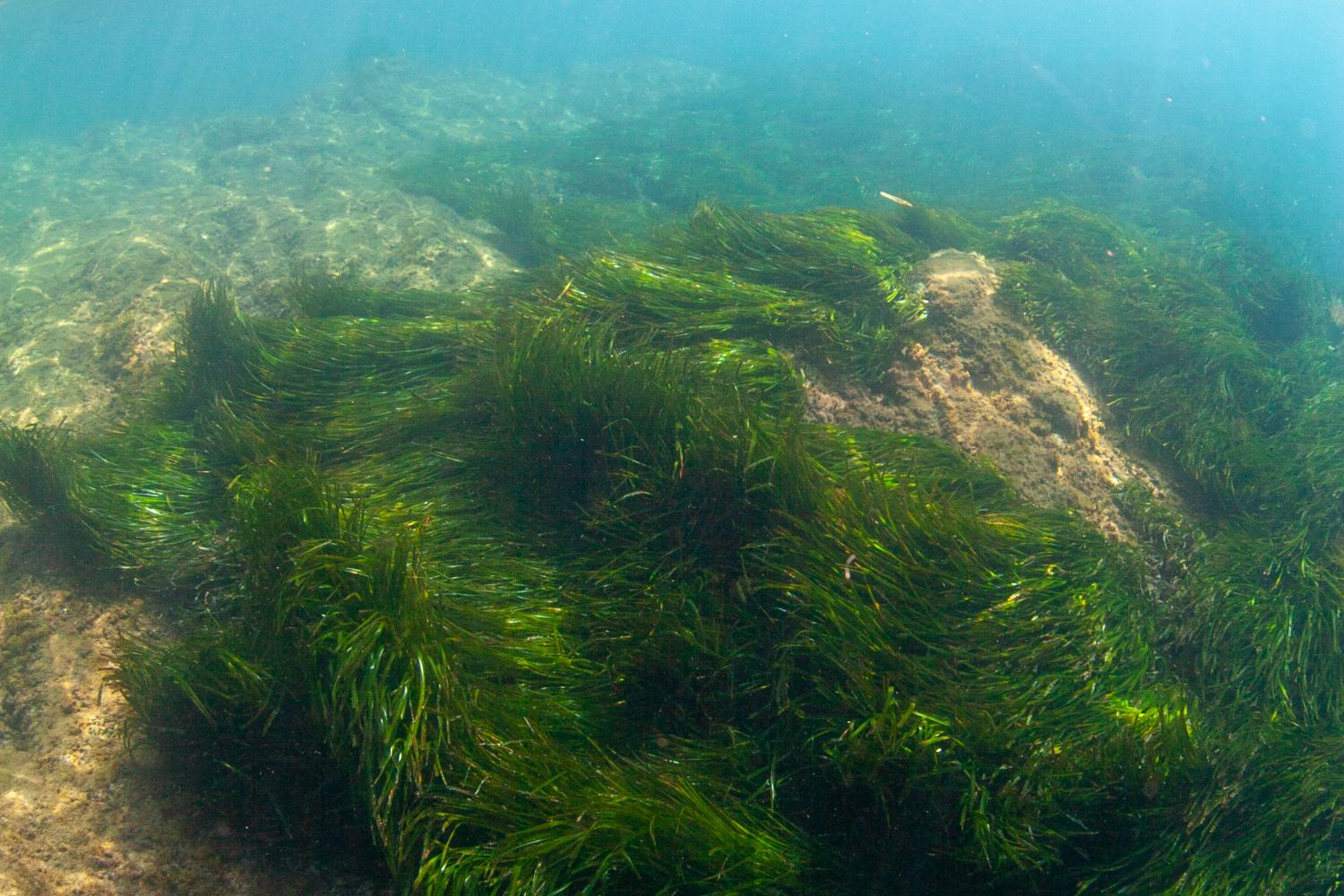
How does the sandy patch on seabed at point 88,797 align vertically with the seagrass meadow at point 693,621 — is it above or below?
below

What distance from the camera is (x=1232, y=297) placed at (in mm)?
8656

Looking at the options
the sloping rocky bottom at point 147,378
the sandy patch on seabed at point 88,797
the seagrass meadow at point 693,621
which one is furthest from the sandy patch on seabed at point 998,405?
the sandy patch on seabed at point 88,797

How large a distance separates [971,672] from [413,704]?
2.26m

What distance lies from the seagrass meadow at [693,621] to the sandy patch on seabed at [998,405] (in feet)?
0.88

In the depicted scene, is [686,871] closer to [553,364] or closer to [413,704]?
[413,704]

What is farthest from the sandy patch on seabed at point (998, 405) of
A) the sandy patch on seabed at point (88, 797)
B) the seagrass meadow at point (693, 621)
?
the sandy patch on seabed at point (88, 797)

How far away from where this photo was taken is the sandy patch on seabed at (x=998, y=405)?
Answer: 14.6 feet

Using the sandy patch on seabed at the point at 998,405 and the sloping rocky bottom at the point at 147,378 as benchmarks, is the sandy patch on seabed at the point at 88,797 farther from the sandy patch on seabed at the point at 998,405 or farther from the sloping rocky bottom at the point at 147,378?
the sandy patch on seabed at the point at 998,405

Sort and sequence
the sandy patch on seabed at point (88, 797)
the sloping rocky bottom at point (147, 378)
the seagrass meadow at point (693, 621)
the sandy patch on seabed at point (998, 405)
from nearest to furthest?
the seagrass meadow at point (693, 621) < the sandy patch on seabed at point (88, 797) < the sloping rocky bottom at point (147, 378) < the sandy patch on seabed at point (998, 405)

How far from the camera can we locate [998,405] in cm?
479

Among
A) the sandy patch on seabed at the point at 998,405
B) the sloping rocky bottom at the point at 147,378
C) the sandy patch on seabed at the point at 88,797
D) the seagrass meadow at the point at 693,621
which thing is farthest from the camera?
the sandy patch on seabed at the point at 998,405

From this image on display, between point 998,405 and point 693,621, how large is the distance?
321 centimetres

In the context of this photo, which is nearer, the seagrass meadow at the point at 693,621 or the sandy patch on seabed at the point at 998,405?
the seagrass meadow at the point at 693,621

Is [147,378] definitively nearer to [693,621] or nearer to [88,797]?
[88,797]
